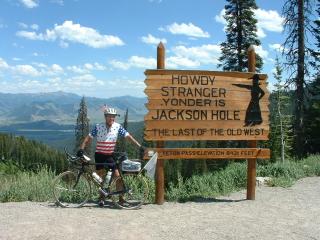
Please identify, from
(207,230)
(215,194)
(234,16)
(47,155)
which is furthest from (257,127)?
(47,155)

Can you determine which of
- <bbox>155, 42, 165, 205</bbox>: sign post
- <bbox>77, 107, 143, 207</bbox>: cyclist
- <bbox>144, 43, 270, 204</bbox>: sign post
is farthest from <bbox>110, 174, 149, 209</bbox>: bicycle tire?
<bbox>144, 43, 270, 204</bbox>: sign post

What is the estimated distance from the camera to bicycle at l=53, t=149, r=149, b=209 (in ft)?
31.0

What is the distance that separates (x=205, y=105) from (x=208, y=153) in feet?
3.62

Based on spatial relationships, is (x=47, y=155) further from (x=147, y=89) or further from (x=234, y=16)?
(x=147, y=89)

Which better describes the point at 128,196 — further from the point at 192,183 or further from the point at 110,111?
the point at 192,183

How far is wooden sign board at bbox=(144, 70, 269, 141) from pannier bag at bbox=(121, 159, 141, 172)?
0.78 m

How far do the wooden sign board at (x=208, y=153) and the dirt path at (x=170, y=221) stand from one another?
1050mm

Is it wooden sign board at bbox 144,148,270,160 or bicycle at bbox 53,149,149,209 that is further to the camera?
wooden sign board at bbox 144,148,270,160

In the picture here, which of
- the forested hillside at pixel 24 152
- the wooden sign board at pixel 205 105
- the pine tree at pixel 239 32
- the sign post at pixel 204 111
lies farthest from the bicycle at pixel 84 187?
the forested hillside at pixel 24 152

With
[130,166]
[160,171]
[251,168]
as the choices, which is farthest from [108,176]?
[251,168]

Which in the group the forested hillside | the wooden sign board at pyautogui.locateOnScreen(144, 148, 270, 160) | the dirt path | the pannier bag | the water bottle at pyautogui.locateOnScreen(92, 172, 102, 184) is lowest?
the forested hillside

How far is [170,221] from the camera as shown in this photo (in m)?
8.38

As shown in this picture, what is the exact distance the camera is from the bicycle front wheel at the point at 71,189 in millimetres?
9406

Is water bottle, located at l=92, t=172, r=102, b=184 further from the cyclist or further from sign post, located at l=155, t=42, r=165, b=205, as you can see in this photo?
sign post, located at l=155, t=42, r=165, b=205
